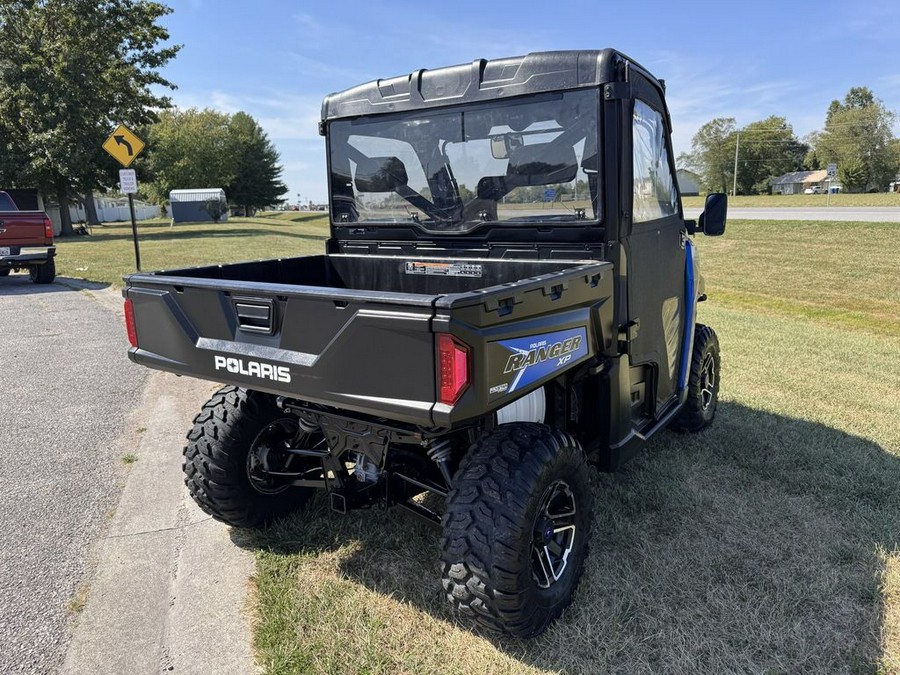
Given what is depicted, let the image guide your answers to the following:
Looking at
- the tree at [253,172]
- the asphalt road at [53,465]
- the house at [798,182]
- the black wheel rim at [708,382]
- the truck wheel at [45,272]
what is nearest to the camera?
the asphalt road at [53,465]

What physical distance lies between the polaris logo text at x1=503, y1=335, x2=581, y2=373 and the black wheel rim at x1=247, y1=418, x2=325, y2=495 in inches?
54.3

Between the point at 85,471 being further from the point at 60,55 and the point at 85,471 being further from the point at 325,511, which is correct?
the point at 60,55

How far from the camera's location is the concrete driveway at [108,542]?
8.31ft

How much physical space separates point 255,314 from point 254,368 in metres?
0.21

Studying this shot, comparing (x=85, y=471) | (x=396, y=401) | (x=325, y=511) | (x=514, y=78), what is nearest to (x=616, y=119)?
(x=514, y=78)

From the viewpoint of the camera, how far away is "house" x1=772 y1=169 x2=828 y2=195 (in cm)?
9196

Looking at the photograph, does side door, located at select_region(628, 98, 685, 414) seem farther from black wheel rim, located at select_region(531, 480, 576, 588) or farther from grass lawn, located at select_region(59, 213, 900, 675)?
black wheel rim, located at select_region(531, 480, 576, 588)

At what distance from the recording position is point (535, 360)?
95.0 inches

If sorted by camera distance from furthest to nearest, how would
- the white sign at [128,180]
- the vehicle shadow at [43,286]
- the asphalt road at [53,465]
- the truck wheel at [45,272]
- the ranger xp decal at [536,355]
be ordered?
the truck wheel at [45,272] → the vehicle shadow at [43,286] → the white sign at [128,180] → the asphalt road at [53,465] → the ranger xp decal at [536,355]

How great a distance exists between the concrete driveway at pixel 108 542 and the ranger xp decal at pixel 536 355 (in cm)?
146

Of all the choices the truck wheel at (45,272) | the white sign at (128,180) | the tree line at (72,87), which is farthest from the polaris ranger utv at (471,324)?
the tree line at (72,87)

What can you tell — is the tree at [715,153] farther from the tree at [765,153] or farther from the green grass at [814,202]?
the green grass at [814,202]

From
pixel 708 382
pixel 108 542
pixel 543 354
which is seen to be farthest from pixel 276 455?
pixel 708 382

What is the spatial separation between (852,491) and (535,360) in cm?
250
